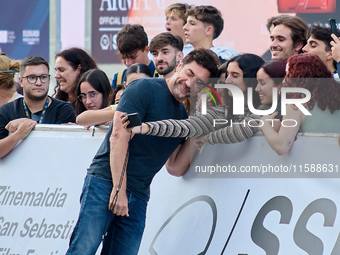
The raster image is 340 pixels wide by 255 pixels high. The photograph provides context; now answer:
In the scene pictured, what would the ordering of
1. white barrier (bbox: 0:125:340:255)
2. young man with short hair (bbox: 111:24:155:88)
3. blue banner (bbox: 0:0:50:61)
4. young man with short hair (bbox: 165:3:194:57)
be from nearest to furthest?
white barrier (bbox: 0:125:340:255), young man with short hair (bbox: 111:24:155:88), young man with short hair (bbox: 165:3:194:57), blue banner (bbox: 0:0:50:61)

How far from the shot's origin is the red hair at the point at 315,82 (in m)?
3.27

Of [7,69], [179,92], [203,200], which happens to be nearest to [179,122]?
[179,92]

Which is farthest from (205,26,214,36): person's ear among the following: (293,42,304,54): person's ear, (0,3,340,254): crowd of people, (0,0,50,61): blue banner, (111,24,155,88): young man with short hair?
(0,0,50,61): blue banner

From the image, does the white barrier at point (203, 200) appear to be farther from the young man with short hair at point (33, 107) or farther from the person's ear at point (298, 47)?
the person's ear at point (298, 47)

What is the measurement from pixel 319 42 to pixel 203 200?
1630 mm

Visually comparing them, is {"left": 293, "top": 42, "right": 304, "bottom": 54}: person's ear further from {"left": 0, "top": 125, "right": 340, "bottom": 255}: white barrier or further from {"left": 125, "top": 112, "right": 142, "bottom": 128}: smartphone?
{"left": 125, "top": 112, "right": 142, "bottom": 128}: smartphone

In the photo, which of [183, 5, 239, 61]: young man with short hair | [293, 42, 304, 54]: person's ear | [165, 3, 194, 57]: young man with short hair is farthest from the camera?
[165, 3, 194, 57]: young man with short hair

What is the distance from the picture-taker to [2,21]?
973cm

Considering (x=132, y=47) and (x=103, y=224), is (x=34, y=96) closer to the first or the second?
(x=132, y=47)

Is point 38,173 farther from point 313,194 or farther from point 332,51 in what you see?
point 332,51

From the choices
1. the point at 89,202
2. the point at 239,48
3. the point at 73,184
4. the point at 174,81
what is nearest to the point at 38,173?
the point at 73,184

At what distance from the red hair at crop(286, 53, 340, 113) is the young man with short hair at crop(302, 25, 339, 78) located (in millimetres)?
834

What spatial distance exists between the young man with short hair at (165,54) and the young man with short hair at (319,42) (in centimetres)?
127

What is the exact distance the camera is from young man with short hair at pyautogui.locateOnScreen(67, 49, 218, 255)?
308 centimetres
